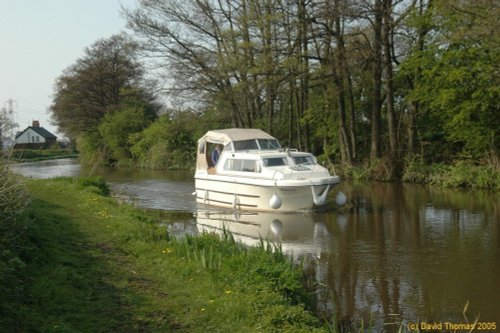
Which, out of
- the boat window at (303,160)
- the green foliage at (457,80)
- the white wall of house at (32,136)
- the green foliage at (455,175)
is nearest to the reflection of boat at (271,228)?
the boat window at (303,160)

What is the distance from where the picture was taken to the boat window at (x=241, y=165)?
62.7 feet

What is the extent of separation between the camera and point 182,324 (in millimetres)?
5988

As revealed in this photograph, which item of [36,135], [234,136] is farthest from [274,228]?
[36,135]

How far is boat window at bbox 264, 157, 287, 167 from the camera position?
1900 cm

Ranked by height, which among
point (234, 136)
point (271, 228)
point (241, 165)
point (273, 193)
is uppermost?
Result: point (234, 136)

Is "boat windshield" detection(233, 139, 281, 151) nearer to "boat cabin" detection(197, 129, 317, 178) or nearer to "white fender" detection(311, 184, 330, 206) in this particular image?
"boat cabin" detection(197, 129, 317, 178)

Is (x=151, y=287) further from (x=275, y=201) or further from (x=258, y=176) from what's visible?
(x=258, y=176)

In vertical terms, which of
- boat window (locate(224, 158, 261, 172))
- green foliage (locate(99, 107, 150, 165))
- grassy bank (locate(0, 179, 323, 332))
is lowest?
grassy bank (locate(0, 179, 323, 332))

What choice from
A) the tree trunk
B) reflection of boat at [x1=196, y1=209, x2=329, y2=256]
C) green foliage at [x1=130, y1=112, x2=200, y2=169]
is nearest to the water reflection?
reflection of boat at [x1=196, y1=209, x2=329, y2=256]

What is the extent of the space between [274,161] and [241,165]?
133 centimetres

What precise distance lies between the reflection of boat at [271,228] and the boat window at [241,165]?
1.58 metres

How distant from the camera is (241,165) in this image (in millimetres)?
19766

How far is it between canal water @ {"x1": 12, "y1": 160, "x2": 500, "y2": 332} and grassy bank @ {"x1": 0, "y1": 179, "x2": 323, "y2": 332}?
0.97 m

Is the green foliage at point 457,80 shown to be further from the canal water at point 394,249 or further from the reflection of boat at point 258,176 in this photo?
the reflection of boat at point 258,176
